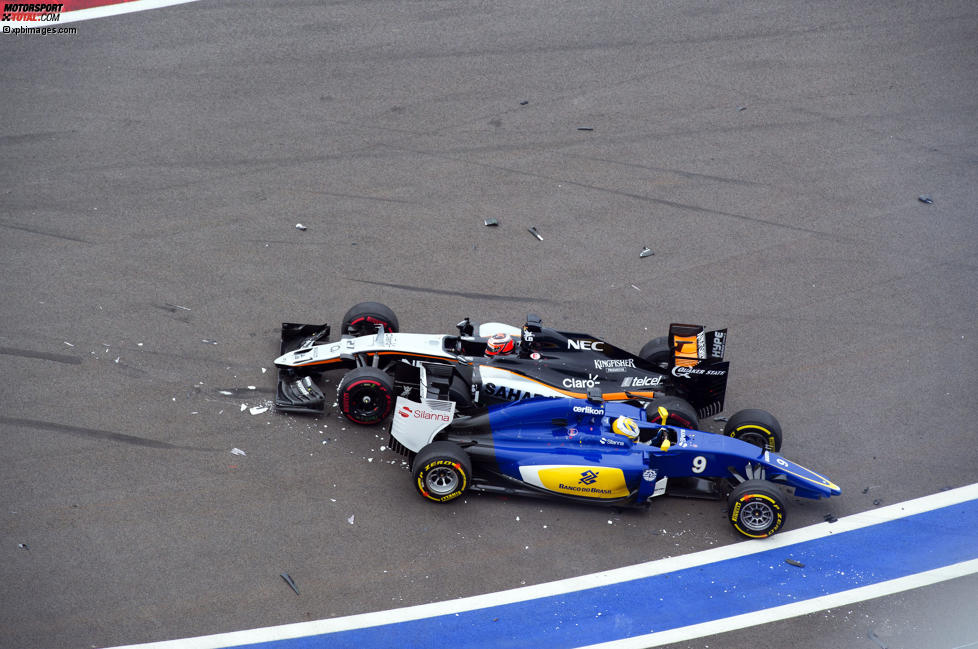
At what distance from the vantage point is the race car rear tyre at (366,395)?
10422mm

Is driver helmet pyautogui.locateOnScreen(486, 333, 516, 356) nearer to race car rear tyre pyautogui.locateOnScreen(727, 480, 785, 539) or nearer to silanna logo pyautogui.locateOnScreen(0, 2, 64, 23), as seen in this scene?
race car rear tyre pyautogui.locateOnScreen(727, 480, 785, 539)

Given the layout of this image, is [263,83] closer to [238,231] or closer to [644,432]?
[238,231]

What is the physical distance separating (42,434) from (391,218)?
5967 mm

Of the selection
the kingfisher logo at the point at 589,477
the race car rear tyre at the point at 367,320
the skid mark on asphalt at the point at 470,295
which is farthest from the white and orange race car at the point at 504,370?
the skid mark on asphalt at the point at 470,295

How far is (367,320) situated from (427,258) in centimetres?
233

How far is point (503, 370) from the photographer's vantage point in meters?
10.5

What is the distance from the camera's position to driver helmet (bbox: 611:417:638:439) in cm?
972

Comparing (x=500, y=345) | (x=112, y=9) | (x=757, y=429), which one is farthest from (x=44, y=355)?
(x=112, y=9)

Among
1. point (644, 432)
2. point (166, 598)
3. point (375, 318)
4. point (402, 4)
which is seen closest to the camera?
point (166, 598)

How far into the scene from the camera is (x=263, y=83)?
54.2ft

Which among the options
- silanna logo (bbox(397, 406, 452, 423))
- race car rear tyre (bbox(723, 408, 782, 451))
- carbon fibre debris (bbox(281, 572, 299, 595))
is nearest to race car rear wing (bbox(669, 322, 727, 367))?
race car rear tyre (bbox(723, 408, 782, 451))

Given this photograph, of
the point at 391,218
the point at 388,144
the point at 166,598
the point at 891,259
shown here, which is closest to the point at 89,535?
the point at 166,598

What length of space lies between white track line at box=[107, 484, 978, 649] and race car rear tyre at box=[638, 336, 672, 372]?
2.48m

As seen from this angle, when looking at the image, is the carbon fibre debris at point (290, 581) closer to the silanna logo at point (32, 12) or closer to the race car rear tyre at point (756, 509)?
the race car rear tyre at point (756, 509)
